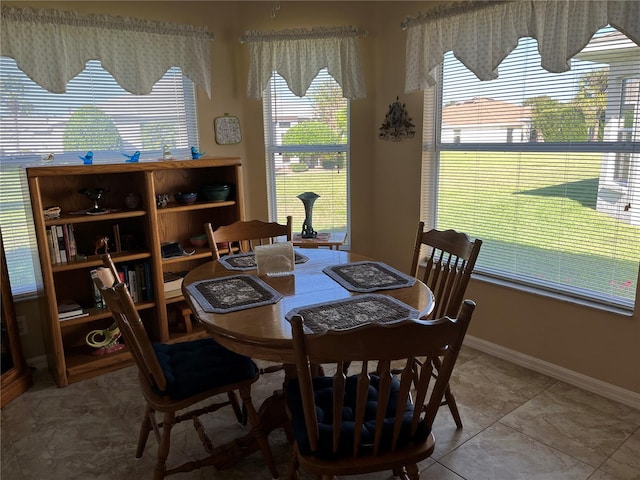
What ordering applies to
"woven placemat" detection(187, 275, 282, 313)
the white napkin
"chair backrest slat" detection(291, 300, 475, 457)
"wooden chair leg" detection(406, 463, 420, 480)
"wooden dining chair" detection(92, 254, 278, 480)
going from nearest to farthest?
"chair backrest slat" detection(291, 300, 475, 457) → "wooden chair leg" detection(406, 463, 420, 480) → "wooden dining chair" detection(92, 254, 278, 480) → "woven placemat" detection(187, 275, 282, 313) → the white napkin

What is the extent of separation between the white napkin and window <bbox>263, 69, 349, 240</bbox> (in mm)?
1603

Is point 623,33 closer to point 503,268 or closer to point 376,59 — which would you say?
point 503,268

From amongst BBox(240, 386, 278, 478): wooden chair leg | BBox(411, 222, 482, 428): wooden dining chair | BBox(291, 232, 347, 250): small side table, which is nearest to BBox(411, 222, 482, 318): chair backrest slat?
BBox(411, 222, 482, 428): wooden dining chair

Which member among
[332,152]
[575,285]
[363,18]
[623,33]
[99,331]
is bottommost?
[99,331]

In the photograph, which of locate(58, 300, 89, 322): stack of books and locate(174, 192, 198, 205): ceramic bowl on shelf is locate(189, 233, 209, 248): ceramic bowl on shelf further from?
locate(58, 300, 89, 322): stack of books

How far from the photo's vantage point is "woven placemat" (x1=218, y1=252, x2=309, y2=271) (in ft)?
7.62

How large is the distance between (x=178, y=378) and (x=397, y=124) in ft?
7.72

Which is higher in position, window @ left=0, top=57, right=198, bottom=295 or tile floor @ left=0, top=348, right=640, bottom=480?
window @ left=0, top=57, right=198, bottom=295

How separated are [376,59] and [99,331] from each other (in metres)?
2.68

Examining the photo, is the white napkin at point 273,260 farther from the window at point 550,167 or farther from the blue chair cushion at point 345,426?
the window at point 550,167

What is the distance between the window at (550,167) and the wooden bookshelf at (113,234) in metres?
1.54

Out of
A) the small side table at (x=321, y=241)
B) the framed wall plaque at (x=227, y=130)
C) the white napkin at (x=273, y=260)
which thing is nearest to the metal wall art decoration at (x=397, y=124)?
the small side table at (x=321, y=241)

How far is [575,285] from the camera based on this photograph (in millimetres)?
2719

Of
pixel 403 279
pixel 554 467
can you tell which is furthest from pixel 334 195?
pixel 554 467
